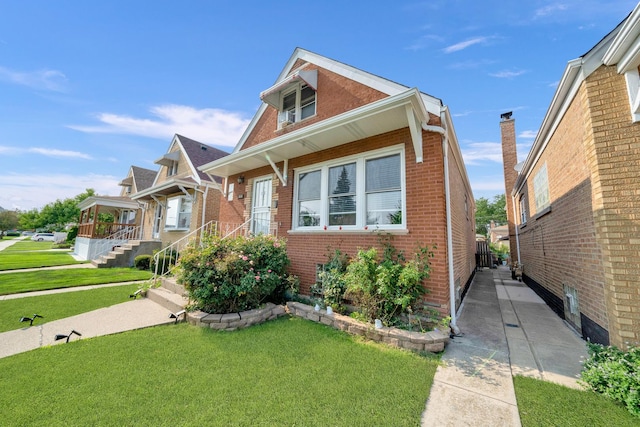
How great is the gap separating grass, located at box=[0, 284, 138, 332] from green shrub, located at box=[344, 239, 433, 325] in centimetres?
632

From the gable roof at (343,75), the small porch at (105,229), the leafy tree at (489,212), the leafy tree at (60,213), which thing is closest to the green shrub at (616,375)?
the gable roof at (343,75)

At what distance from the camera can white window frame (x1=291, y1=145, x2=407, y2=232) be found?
504cm

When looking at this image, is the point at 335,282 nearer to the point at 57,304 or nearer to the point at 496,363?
the point at 496,363

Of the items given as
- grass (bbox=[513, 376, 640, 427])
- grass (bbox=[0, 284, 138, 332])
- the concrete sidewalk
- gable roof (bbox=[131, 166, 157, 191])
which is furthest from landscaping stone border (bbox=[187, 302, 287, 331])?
gable roof (bbox=[131, 166, 157, 191])

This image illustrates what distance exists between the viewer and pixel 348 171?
594cm

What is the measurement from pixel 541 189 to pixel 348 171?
6.63 meters

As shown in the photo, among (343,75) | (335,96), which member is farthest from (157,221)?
(343,75)

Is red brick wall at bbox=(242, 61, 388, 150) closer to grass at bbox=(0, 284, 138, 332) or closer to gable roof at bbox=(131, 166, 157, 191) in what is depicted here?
grass at bbox=(0, 284, 138, 332)

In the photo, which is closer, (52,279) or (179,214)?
(52,279)

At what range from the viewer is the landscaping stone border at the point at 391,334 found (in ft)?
11.8

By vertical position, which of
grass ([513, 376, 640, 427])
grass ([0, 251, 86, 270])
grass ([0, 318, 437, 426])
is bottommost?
grass ([0, 318, 437, 426])

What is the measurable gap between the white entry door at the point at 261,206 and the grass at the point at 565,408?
673 cm

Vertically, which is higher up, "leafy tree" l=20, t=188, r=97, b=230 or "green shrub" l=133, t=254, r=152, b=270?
"leafy tree" l=20, t=188, r=97, b=230

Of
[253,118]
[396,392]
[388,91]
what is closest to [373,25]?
[388,91]
